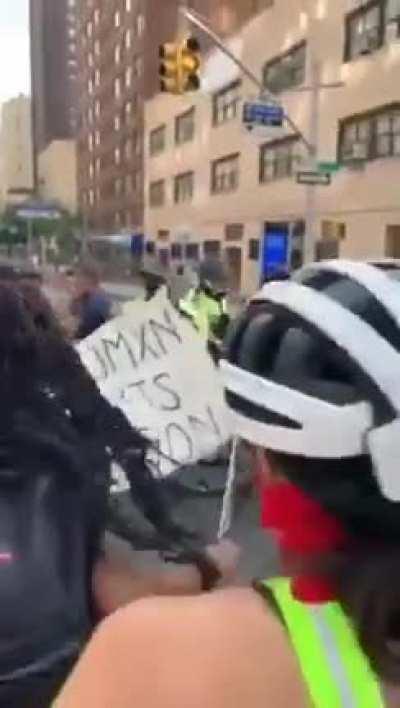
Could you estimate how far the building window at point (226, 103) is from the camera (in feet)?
163

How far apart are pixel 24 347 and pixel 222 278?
1159 cm

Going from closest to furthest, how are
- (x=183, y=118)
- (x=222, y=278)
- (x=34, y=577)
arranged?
(x=34, y=577) < (x=222, y=278) < (x=183, y=118)

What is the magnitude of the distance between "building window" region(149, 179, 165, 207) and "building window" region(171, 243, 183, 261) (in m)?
5.74

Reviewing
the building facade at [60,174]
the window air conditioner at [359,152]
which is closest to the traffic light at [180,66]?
the window air conditioner at [359,152]

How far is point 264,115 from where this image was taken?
22422mm

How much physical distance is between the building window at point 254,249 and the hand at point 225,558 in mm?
43546

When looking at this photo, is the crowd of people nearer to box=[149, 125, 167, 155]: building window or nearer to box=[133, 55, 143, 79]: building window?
box=[149, 125, 167, 155]: building window

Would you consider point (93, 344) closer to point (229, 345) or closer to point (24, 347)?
point (24, 347)

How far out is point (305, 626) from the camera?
3.59 feet

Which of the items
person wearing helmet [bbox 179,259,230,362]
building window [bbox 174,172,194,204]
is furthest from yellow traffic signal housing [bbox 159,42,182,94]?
building window [bbox 174,172,194,204]

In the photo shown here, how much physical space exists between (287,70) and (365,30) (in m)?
7.69

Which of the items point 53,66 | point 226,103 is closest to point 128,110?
point 226,103

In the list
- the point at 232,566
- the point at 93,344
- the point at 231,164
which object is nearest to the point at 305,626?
the point at 232,566

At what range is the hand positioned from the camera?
2.08m
